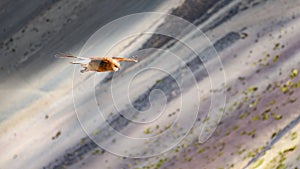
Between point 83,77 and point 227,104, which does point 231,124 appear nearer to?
point 227,104

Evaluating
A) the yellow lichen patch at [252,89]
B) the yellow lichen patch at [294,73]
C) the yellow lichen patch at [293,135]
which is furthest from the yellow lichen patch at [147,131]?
the yellow lichen patch at [294,73]

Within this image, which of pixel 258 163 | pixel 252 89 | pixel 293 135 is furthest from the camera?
pixel 252 89

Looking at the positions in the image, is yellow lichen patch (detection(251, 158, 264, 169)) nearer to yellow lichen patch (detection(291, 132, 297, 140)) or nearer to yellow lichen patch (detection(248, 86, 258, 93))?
yellow lichen patch (detection(291, 132, 297, 140))

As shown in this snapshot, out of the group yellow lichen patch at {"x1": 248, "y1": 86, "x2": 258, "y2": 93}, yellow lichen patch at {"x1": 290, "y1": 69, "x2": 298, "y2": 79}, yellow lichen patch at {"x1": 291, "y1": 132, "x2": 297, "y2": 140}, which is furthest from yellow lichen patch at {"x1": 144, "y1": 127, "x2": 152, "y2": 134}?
yellow lichen patch at {"x1": 290, "y1": 69, "x2": 298, "y2": 79}

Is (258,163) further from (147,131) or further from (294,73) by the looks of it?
(147,131)

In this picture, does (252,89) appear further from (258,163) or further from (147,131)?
(147,131)

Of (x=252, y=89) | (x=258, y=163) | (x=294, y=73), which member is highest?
(x=252, y=89)

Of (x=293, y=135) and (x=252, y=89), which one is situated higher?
(x=252, y=89)

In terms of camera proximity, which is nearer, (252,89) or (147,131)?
(147,131)

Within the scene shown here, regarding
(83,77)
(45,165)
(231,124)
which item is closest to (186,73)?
(231,124)

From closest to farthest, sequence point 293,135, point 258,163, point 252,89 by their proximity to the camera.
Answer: point 258,163, point 293,135, point 252,89

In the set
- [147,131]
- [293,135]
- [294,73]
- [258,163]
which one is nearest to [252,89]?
[294,73]
